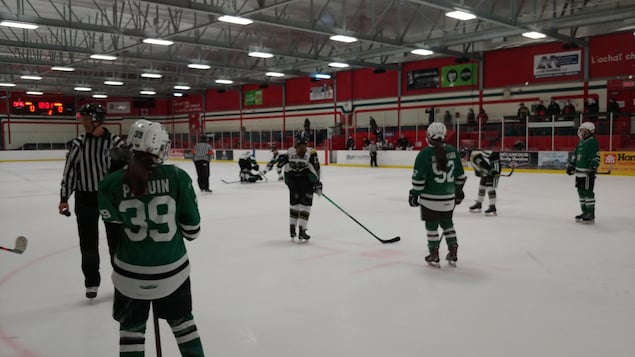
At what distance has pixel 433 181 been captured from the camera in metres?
4.39

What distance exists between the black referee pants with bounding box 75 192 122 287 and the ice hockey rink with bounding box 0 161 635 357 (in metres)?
0.23

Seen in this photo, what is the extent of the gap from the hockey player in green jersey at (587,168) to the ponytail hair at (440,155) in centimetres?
356

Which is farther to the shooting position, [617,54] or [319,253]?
[617,54]

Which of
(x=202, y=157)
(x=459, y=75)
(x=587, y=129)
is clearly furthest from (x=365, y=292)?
(x=459, y=75)

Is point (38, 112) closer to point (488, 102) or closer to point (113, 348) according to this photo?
point (488, 102)

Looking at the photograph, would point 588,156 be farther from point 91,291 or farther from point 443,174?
point 91,291

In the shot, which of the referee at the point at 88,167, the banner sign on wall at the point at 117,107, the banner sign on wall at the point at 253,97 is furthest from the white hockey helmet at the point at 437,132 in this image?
the banner sign on wall at the point at 117,107

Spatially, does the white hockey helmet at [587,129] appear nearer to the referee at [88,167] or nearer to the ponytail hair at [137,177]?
the referee at [88,167]

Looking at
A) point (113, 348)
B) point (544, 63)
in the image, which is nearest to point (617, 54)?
point (544, 63)

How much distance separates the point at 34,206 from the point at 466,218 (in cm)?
765

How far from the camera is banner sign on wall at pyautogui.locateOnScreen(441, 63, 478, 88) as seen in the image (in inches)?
803

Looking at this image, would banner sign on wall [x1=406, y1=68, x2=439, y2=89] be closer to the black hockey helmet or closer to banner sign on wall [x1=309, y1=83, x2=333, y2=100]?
banner sign on wall [x1=309, y1=83, x2=333, y2=100]

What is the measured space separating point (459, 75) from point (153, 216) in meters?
20.3

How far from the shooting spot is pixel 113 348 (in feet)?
9.46
